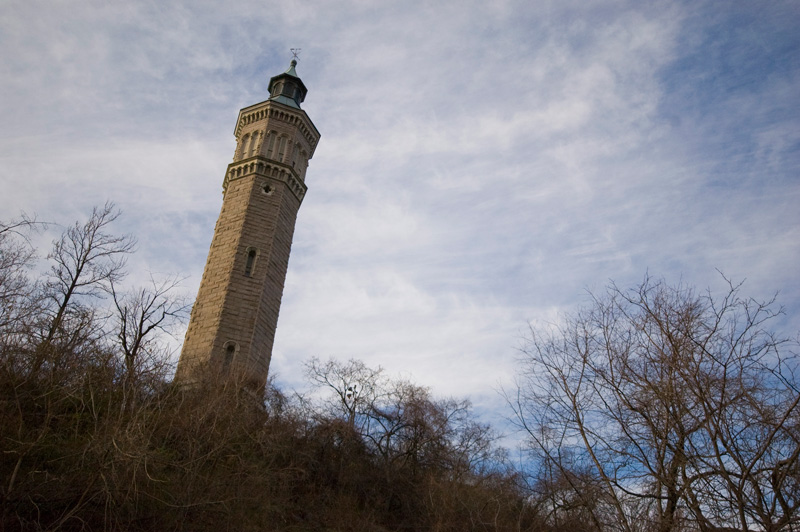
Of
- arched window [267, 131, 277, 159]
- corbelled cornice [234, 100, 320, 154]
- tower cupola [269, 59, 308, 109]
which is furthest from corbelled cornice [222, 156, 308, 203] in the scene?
tower cupola [269, 59, 308, 109]

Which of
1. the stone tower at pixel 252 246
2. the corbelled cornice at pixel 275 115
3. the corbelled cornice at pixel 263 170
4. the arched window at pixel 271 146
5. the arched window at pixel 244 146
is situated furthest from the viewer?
the corbelled cornice at pixel 275 115

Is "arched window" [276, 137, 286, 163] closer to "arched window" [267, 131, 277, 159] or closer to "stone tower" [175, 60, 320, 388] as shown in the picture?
"stone tower" [175, 60, 320, 388]

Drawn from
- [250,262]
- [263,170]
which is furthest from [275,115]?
[250,262]

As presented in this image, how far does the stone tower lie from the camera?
22578 millimetres

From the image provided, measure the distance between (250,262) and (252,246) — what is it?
0.80m

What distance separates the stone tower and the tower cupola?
0.99 meters

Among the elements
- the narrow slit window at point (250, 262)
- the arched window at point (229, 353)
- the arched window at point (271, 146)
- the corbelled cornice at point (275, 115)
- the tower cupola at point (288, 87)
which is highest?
the tower cupola at point (288, 87)

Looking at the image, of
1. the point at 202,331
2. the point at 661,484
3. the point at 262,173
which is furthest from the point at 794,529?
the point at 262,173

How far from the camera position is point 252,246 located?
25359 millimetres

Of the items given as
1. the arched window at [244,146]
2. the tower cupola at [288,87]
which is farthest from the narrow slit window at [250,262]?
the tower cupola at [288,87]

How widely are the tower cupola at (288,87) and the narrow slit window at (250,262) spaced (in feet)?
37.5

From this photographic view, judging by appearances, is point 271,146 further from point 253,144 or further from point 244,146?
point 244,146

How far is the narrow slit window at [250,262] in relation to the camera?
2466 centimetres

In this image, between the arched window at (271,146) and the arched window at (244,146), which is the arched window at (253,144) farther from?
the arched window at (271,146)
